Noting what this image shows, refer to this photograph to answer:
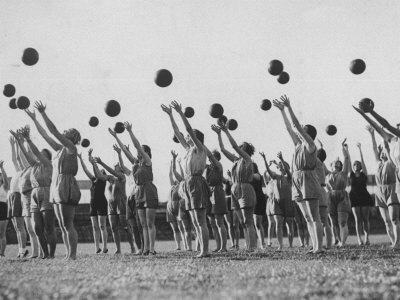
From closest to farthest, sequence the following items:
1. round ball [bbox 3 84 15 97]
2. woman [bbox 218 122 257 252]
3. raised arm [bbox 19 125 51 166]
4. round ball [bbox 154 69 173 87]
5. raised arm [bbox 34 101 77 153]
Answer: raised arm [bbox 34 101 77 153] < raised arm [bbox 19 125 51 166] < round ball [bbox 154 69 173 87] < woman [bbox 218 122 257 252] < round ball [bbox 3 84 15 97]

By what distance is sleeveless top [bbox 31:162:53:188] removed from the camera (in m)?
11.3

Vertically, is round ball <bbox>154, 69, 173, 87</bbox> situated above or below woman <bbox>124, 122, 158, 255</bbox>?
above

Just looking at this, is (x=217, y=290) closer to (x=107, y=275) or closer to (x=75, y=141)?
(x=107, y=275)

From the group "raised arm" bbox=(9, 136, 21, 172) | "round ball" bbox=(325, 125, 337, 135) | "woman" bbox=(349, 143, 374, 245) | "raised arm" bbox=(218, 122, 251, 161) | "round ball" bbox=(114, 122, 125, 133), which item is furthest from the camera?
"round ball" bbox=(325, 125, 337, 135)

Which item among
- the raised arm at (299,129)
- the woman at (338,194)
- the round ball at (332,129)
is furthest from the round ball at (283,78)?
the raised arm at (299,129)

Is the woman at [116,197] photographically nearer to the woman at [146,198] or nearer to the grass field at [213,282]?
the woman at [146,198]

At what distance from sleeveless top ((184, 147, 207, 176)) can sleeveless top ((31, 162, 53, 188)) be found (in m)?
3.12

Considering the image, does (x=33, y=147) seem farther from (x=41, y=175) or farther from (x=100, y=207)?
(x=100, y=207)

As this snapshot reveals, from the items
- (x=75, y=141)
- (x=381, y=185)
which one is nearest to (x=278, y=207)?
(x=381, y=185)

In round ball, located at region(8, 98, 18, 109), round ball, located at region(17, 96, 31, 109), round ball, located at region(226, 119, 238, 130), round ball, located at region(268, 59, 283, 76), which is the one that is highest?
round ball, located at region(268, 59, 283, 76)

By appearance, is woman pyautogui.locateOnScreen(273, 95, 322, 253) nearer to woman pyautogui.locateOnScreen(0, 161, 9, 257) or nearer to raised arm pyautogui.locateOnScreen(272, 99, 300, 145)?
raised arm pyautogui.locateOnScreen(272, 99, 300, 145)

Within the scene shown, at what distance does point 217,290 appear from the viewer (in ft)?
17.4

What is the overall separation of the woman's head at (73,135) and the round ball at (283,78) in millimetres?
5868

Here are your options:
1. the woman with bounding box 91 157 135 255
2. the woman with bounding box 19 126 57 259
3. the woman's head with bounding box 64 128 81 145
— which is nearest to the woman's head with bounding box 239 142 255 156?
the woman with bounding box 91 157 135 255
